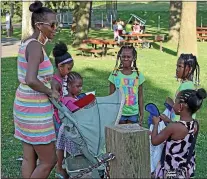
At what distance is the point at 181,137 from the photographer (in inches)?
164

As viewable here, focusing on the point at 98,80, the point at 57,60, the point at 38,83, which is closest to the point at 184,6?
the point at 98,80

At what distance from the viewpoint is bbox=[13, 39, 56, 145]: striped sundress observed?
4.25 m

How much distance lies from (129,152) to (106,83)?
31.0 ft

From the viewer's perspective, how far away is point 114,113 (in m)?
4.86

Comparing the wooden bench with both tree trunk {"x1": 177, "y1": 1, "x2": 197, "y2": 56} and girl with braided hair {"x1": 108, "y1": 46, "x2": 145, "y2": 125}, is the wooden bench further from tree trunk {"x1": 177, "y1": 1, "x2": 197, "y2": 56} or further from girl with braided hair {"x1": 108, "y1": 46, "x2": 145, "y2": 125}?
girl with braided hair {"x1": 108, "y1": 46, "x2": 145, "y2": 125}

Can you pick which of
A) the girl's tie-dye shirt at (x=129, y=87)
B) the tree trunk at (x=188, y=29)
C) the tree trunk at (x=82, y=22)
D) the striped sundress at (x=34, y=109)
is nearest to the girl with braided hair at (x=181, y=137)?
the striped sundress at (x=34, y=109)

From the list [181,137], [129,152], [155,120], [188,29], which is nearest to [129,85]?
[155,120]

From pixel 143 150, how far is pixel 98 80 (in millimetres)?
10047

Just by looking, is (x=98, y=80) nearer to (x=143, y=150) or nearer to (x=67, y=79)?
(x=67, y=79)

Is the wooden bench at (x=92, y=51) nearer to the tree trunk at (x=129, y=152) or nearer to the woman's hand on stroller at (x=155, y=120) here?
the woman's hand on stroller at (x=155, y=120)

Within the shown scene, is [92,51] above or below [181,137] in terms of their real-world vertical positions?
below

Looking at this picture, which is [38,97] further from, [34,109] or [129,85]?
[129,85]

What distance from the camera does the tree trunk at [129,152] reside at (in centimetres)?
336

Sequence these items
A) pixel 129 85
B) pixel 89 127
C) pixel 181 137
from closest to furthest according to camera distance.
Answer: pixel 181 137
pixel 89 127
pixel 129 85
